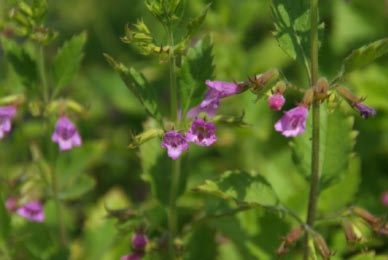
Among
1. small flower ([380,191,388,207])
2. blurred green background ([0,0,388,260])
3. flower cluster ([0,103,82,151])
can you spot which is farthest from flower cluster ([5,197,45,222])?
small flower ([380,191,388,207])

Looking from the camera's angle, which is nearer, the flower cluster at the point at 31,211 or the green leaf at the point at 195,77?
the green leaf at the point at 195,77

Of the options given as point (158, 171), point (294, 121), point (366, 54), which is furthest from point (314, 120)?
point (158, 171)

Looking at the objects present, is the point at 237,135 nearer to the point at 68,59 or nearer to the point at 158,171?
the point at 158,171

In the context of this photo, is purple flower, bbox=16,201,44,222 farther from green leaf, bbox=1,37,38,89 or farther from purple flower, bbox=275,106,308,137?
purple flower, bbox=275,106,308,137

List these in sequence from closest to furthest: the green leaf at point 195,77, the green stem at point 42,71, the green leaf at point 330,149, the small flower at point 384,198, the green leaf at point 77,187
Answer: the green leaf at point 195,77, the green leaf at point 330,149, the green stem at point 42,71, the green leaf at point 77,187, the small flower at point 384,198

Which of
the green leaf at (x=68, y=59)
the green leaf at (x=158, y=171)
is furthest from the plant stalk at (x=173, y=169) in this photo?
the green leaf at (x=68, y=59)

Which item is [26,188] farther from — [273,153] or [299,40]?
[273,153]

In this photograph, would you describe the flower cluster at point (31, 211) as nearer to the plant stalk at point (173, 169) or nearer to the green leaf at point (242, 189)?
the plant stalk at point (173, 169)
